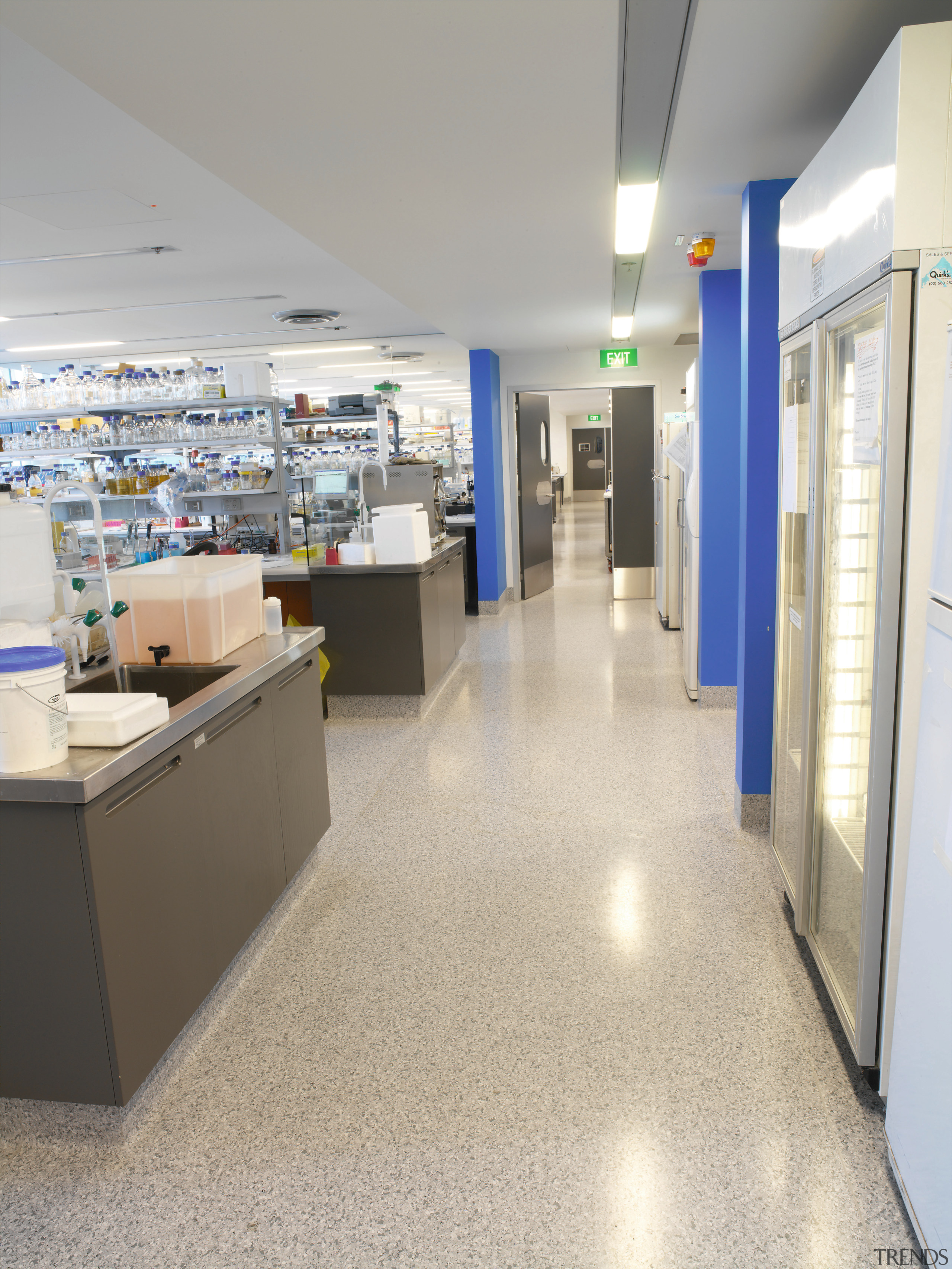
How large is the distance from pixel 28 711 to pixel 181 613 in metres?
1.08

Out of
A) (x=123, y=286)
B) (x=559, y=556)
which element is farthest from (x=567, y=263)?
(x=559, y=556)

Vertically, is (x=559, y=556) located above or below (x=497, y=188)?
below

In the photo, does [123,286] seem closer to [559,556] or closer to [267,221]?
[267,221]

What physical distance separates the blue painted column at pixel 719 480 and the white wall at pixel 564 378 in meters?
3.58

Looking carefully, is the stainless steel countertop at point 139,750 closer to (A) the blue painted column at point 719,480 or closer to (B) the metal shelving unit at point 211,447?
(A) the blue painted column at point 719,480

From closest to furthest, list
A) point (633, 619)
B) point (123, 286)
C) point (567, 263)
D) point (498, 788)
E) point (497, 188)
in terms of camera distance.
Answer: point (497, 188) → point (498, 788) → point (567, 263) → point (123, 286) → point (633, 619)

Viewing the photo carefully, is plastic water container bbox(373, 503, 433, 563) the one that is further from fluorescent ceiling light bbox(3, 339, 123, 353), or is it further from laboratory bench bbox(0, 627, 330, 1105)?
fluorescent ceiling light bbox(3, 339, 123, 353)

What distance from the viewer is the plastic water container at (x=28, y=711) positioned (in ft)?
5.90

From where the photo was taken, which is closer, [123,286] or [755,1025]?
[755,1025]

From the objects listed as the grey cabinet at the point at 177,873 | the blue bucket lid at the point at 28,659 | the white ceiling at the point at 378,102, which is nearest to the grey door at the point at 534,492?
the white ceiling at the point at 378,102

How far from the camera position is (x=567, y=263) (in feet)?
14.9

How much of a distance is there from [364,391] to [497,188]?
11781 millimetres

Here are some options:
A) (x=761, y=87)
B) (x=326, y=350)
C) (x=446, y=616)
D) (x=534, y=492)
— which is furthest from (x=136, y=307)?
(x=761, y=87)

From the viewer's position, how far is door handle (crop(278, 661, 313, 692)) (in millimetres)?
2971
